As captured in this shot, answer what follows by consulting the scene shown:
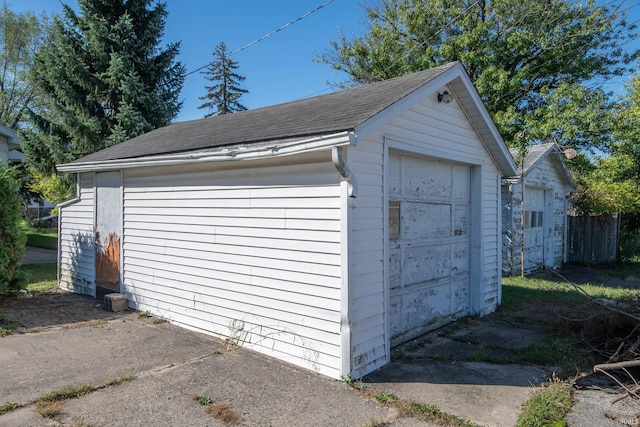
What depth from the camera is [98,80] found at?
13.9m

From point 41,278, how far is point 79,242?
2555 mm

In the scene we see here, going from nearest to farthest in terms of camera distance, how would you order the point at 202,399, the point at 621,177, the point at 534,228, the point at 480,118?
the point at 202,399
the point at 480,118
the point at 534,228
the point at 621,177

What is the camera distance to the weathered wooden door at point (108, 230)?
7293 mm

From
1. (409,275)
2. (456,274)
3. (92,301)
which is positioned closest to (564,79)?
(456,274)

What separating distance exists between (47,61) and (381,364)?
15.7m

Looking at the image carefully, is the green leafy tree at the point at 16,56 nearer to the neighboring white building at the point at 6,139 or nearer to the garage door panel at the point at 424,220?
the neighboring white building at the point at 6,139

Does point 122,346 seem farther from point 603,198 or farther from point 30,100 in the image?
point 30,100

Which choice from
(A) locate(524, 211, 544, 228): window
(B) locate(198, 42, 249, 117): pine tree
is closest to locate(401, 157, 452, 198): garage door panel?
(A) locate(524, 211, 544, 228): window

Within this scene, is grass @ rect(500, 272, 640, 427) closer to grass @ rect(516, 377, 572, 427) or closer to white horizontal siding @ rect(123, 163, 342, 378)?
grass @ rect(516, 377, 572, 427)

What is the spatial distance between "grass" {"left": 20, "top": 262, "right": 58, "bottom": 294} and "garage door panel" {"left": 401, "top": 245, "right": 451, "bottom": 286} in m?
7.26

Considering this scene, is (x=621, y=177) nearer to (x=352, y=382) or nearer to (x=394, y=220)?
(x=394, y=220)

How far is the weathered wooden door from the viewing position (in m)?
7.29

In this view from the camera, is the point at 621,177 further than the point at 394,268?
Yes

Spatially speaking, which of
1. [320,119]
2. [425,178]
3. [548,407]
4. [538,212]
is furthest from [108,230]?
[538,212]
